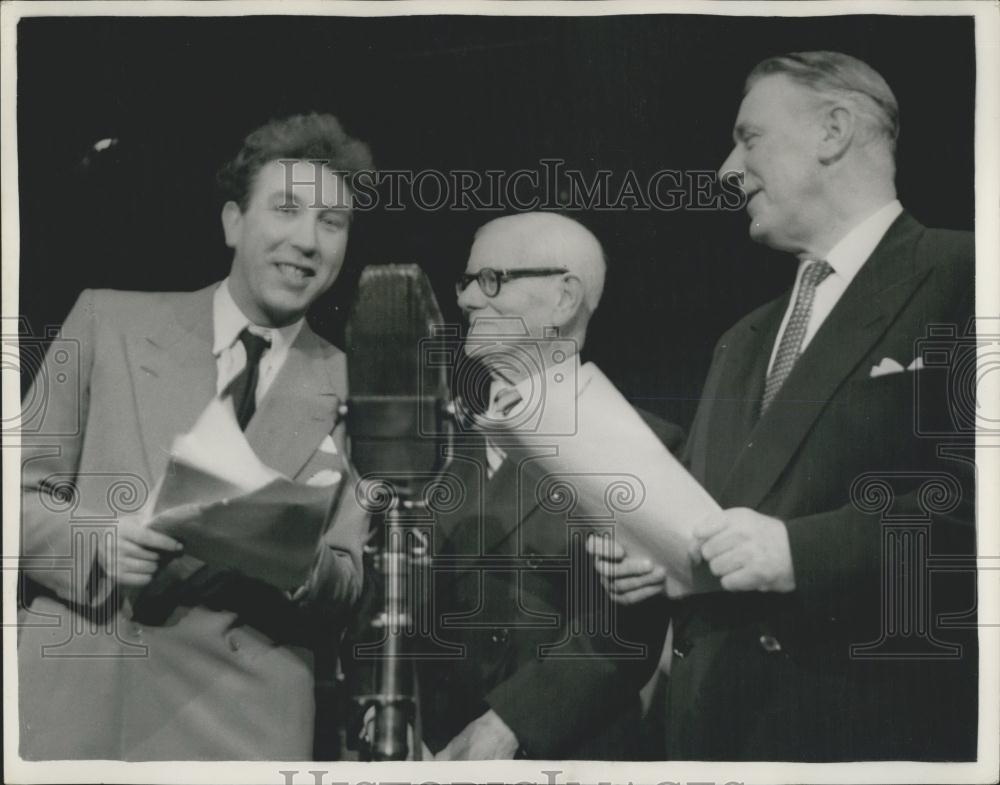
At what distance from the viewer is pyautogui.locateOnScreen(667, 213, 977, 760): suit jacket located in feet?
9.55

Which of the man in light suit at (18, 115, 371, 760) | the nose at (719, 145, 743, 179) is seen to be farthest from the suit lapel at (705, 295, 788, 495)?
the man in light suit at (18, 115, 371, 760)

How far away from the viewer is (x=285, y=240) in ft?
9.86

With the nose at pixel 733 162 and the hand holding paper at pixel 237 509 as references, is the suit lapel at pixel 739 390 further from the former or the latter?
the hand holding paper at pixel 237 509

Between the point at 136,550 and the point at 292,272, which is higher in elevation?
the point at 292,272

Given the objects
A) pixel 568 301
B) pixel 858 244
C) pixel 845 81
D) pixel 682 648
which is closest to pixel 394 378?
pixel 568 301

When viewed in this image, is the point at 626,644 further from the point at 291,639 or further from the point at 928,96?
the point at 928,96

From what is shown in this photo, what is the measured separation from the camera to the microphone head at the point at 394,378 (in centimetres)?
297

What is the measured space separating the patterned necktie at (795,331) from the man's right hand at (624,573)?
1.58 feet

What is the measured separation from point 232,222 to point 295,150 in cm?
24

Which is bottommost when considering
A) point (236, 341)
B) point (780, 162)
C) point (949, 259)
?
point (236, 341)

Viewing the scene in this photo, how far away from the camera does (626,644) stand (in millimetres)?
2951

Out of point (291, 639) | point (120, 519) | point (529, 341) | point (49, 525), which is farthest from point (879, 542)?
point (49, 525)

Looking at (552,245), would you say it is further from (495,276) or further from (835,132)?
(835,132)

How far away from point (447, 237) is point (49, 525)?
123cm
